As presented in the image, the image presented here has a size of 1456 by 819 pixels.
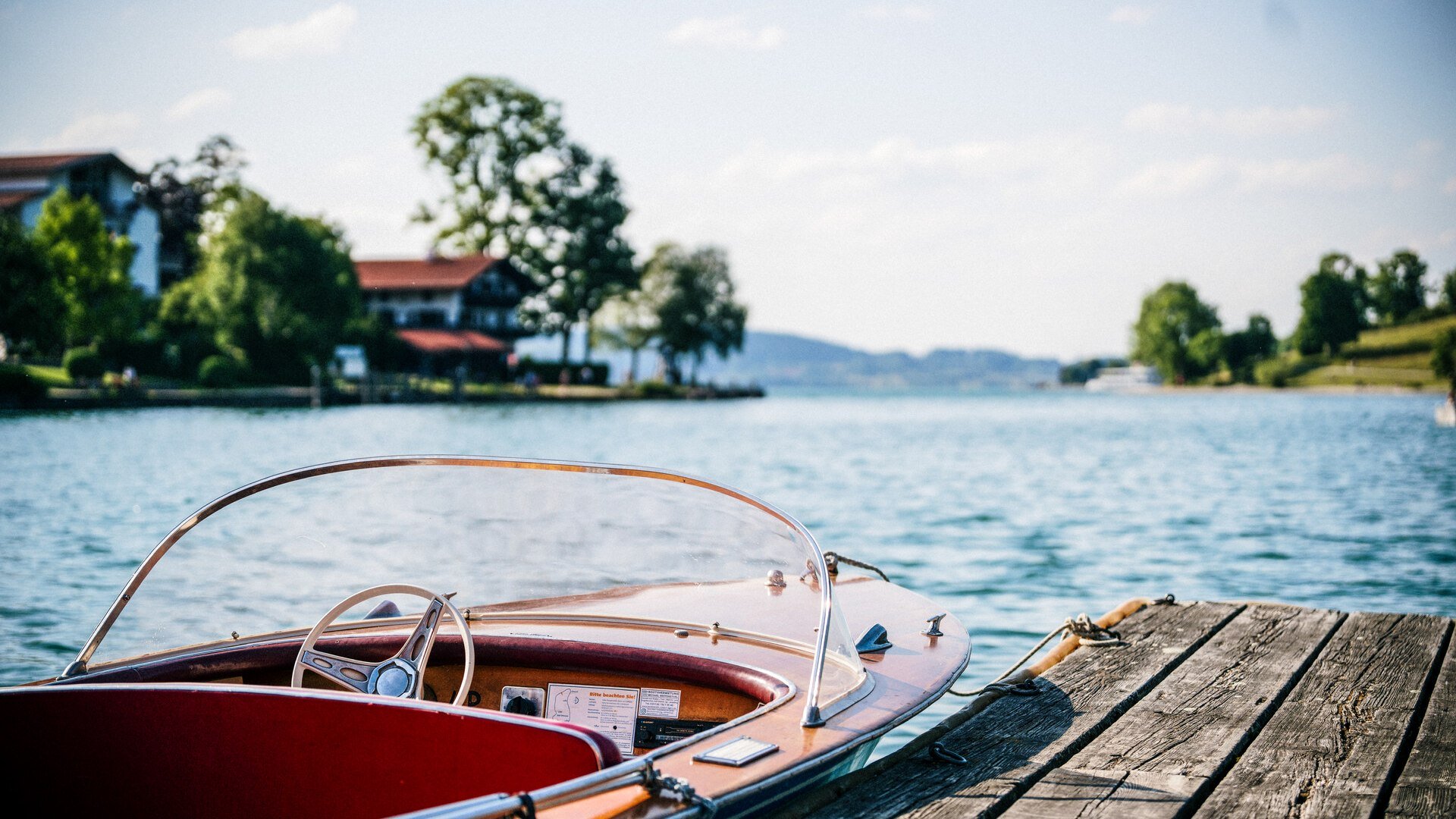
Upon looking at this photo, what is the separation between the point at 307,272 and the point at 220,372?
5422 mm

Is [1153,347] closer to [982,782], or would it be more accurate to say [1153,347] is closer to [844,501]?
[844,501]

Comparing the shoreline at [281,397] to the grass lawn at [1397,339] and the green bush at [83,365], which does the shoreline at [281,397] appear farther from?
the grass lawn at [1397,339]

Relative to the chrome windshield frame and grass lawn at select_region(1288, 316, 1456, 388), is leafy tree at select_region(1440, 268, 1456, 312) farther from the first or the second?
the chrome windshield frame

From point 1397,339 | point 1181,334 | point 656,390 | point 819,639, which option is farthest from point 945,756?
point 1181,334

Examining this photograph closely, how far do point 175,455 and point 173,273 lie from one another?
41.8 m

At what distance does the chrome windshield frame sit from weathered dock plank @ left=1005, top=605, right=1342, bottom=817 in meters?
0.64

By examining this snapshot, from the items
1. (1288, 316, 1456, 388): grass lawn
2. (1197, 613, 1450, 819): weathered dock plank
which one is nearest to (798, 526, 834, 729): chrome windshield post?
(1197, 613, 1450, 819): weathered dock plank

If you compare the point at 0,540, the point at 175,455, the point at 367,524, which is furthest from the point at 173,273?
the point at 367,524

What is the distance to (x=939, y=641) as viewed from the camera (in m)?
3.77

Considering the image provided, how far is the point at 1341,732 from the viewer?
12.1 ft

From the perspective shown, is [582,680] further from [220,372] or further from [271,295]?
[271,295]

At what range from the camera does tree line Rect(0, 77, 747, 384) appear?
4122 cm

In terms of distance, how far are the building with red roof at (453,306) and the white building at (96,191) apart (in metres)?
10.3

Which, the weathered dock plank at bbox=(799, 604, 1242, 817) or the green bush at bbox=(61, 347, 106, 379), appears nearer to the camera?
the weathered dock plank at bbox=(799, 604, 1242, 817)
